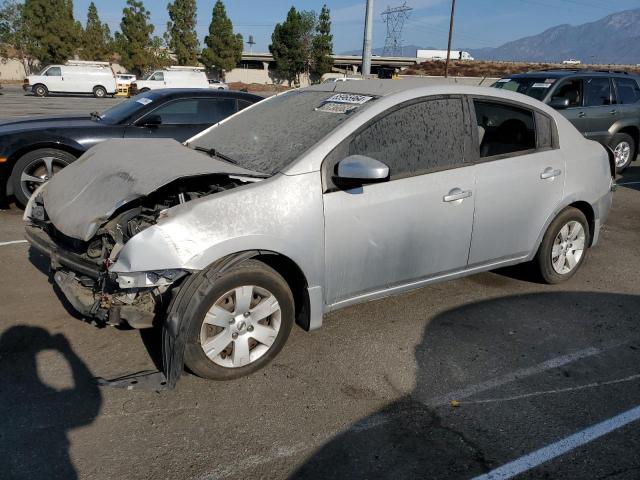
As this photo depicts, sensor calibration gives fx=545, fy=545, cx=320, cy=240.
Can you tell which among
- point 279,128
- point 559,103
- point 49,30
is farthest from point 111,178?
point 49,30

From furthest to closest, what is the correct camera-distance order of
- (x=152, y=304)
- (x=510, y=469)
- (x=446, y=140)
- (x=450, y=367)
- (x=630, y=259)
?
(x=630, y=259), (x=446, y=140), (x=450, y=367), (x=152, y=304), (x=510, y=469)

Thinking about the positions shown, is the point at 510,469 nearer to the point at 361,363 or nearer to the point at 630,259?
the point at 361,363

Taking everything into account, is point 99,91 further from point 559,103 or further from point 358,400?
point 358,400

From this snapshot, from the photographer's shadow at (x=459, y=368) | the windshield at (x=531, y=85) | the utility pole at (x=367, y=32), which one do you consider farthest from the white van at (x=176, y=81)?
the photographer's shadow at (x=459, y=368)

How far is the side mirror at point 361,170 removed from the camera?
128 inches

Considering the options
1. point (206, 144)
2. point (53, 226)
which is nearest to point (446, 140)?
point (206, 144)

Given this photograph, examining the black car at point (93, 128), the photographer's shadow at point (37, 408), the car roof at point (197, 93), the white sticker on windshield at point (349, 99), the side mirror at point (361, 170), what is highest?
the white sticker on windshield at point (349, 99)

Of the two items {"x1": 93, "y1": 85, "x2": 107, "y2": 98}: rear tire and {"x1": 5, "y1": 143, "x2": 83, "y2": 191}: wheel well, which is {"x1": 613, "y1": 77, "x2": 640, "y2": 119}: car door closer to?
{"x1": 5, "y1": 143, "x2": 83, "y2": 191}: wheel well

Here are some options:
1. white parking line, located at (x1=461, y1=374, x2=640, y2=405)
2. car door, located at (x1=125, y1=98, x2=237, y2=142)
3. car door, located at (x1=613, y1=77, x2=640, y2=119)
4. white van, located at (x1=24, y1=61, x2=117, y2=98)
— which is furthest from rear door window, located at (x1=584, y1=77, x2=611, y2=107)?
white van, located at (x1=24, y1=61, x2=117, y2=98)

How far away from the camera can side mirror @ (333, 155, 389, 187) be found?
3242mm

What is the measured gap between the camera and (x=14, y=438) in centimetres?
269

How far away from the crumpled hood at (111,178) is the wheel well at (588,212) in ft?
9.97

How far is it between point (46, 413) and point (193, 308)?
94 centimetres

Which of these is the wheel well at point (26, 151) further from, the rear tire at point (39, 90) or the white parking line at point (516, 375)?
the rear tire at point (39, 90)
